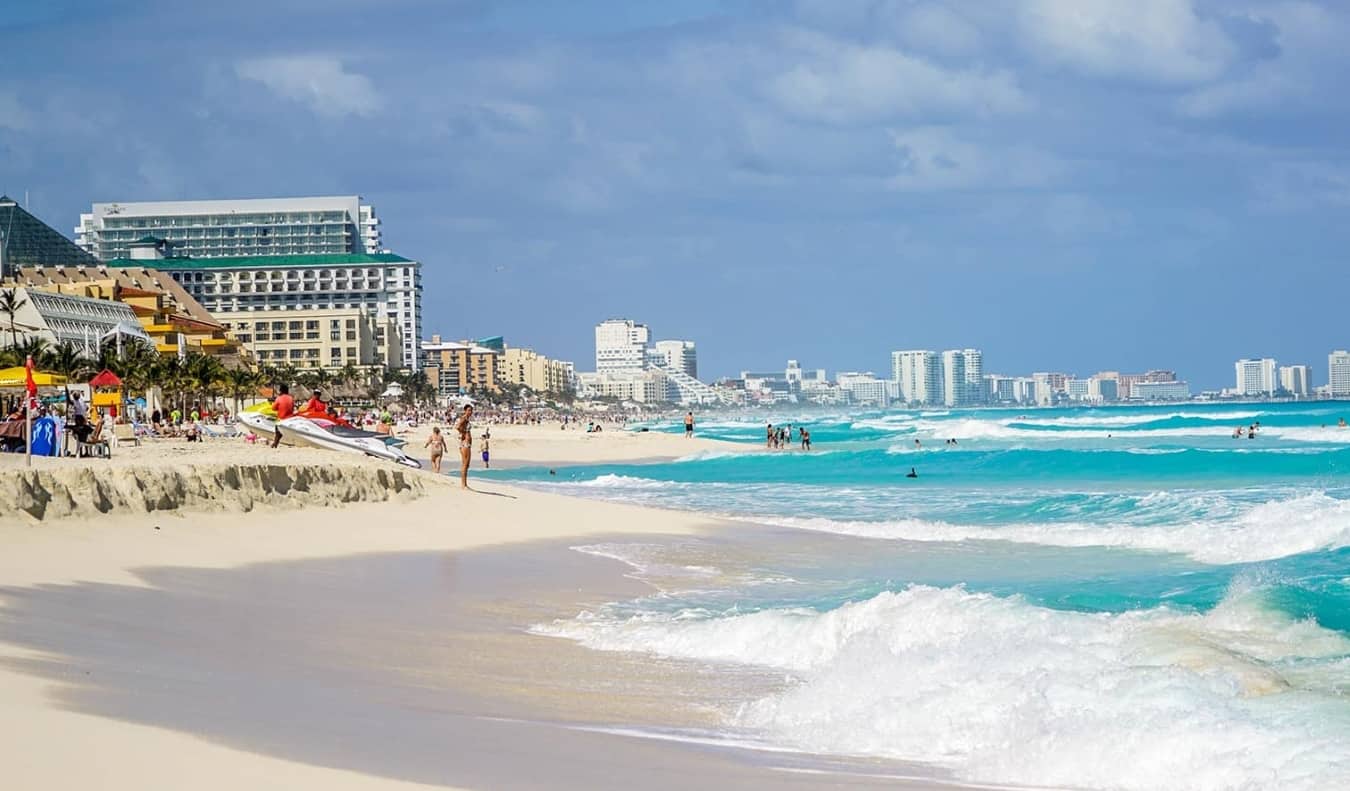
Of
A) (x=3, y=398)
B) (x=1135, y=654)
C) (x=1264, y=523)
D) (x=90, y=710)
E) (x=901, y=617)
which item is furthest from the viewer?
(x=3, y=398)

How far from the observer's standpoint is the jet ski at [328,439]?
27.2 metres

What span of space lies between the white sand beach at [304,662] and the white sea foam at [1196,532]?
6.23m

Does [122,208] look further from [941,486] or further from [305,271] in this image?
[941,486]

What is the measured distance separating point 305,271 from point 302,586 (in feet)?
484

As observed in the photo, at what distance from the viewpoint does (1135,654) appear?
938cm

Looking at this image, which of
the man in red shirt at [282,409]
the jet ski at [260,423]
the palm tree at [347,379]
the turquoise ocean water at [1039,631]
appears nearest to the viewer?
the turquoise ocean water at [1039,631]

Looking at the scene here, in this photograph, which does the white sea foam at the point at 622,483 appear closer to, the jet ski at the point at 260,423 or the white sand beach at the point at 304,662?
the jet ski at the point at 260,423

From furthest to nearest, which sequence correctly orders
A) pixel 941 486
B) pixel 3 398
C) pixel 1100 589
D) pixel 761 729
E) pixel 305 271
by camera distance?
1. pixel 305 271
2. pixel 3 398
3. pixel 941 486
4. pixel 1100 589
5. pixel 761 729

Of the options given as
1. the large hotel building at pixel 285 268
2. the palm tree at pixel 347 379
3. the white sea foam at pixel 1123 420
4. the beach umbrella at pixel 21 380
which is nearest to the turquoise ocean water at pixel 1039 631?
the beach umbrella at pixel 21 380

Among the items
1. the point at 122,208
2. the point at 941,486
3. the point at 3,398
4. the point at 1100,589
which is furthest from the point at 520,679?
the point at 122,208

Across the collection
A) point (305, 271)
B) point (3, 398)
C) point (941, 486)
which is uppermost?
point (305, 271)

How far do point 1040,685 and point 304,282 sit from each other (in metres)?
153

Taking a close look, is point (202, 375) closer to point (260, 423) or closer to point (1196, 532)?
point (260, 423)

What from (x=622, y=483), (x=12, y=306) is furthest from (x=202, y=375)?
(x=622, y=483)
